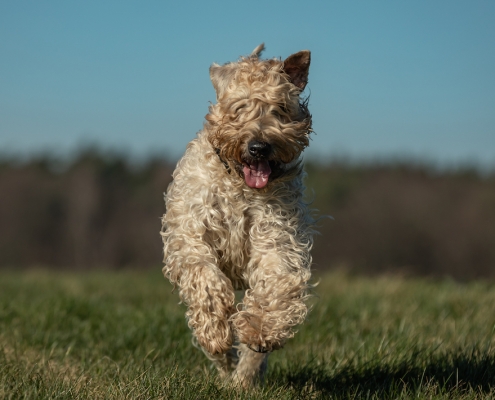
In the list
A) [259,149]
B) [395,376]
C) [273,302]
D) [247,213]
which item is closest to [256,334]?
[273,302]

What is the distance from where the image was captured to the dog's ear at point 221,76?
16.0 ft

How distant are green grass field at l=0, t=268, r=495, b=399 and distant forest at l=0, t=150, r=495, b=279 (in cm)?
1581

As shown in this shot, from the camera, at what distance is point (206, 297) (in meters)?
4.55

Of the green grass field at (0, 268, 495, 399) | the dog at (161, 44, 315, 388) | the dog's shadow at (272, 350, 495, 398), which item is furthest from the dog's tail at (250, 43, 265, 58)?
the dog's shadow at (272, 350, 495, 398)

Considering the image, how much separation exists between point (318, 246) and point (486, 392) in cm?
2611

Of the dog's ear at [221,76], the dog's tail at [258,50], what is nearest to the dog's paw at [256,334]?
the dog's ear at [221,76]

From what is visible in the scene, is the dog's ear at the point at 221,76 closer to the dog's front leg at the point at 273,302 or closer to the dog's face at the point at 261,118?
the dog's face at the point at 261,118

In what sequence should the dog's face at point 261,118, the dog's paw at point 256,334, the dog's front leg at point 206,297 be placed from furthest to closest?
the dog's face at point 261,118 → the dog's front leg at point 206,297 → the dog's paw at point 256,334

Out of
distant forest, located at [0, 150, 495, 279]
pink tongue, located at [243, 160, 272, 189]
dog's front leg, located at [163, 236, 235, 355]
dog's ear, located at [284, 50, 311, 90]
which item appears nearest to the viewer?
dog's front leg, located at [163, 236, 235, 355]

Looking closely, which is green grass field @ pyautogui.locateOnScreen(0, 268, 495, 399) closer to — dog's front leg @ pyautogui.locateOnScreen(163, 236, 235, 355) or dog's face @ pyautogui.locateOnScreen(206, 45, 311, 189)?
dog's front leg @ pyautogui.locateOnScreen(163, 236, 235, 355)

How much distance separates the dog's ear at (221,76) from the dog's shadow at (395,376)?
2.10 metres

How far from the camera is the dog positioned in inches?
179

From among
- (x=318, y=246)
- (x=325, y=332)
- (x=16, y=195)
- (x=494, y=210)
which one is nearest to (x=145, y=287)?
(x=325, y=332)

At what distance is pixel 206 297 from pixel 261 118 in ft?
3.88
